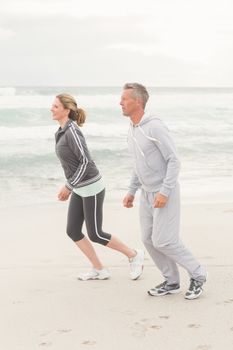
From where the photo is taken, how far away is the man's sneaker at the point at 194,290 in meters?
4.56

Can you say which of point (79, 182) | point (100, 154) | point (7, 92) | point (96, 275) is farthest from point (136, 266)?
point (7, 92)

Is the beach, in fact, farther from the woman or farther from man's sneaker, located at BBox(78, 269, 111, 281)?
the woman

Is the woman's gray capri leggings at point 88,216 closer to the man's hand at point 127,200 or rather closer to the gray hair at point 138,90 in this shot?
the man's hand at point 127,200

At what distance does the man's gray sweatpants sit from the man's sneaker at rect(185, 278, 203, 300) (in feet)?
0.12

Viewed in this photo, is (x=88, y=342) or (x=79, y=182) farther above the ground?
(x=79, y=182)

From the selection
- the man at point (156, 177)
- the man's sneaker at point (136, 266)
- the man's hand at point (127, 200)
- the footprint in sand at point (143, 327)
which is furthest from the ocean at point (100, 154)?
the footprint in sand at point (143, 327)

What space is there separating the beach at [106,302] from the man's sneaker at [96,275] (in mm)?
63

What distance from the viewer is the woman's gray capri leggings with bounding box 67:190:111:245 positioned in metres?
5.06

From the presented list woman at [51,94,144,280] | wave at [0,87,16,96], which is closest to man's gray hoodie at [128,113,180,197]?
woman at [51,94,144,280]

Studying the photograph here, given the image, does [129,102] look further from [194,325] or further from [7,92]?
[7,92]

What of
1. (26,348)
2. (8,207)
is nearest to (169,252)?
(26,348)

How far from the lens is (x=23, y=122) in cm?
2825

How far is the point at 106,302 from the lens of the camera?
15.3 ft

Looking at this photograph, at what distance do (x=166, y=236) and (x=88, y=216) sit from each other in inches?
36.9
